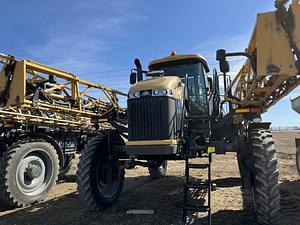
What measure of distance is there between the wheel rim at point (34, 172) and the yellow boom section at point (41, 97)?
0.92 m

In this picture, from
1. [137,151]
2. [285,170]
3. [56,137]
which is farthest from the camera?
[285,170]

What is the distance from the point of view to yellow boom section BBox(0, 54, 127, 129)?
7.40 metres

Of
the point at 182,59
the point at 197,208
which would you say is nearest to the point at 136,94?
the point at 182,59

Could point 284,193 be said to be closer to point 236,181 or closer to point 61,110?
point 236,181

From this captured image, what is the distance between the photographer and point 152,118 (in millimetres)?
5996

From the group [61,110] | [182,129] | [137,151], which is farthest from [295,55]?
[61,110]

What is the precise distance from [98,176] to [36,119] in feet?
8.29

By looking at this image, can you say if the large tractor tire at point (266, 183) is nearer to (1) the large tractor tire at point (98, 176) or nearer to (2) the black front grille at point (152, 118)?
(2) the black front grille at point (152, 118)

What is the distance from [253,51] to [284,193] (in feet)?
12.5

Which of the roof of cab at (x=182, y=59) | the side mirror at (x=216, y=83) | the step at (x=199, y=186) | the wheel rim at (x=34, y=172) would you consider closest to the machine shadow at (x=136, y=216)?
the wheel rim at (x=34, y=172)

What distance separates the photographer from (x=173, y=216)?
6.25 meters

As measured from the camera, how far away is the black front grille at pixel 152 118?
232 inches

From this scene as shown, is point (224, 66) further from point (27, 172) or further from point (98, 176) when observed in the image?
point (27, 172)

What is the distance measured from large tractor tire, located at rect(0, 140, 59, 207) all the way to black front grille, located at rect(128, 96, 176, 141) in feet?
10.4
